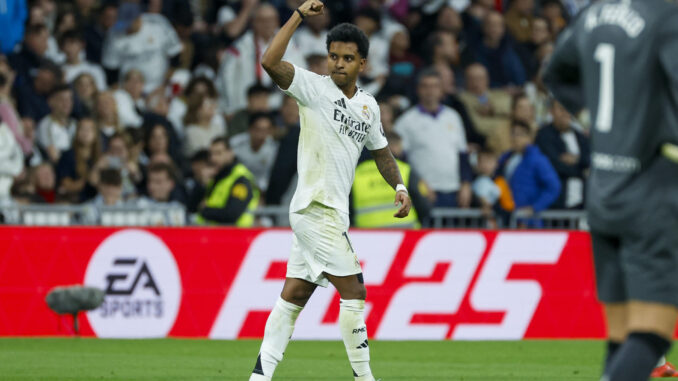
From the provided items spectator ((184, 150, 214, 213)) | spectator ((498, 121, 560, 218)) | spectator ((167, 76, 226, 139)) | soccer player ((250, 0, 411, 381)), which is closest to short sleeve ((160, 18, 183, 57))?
spectator ((167, 76, 226, 139))

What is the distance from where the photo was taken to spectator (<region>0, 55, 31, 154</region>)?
15.5 meters

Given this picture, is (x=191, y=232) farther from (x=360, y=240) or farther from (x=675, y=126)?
(x=675, y=126)

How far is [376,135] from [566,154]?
792 centimetres

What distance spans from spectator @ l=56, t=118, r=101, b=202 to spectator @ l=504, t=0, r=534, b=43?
717cm

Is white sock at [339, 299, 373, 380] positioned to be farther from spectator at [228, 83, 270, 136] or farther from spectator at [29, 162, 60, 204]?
spectator at [228, 83, 270, 136]

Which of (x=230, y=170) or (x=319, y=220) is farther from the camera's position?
(x=230, y=170)

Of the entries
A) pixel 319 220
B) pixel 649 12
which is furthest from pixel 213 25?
pixel 649 12

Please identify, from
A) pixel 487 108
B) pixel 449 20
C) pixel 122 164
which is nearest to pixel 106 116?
pixel 122 164

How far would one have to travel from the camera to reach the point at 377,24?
18.2 m

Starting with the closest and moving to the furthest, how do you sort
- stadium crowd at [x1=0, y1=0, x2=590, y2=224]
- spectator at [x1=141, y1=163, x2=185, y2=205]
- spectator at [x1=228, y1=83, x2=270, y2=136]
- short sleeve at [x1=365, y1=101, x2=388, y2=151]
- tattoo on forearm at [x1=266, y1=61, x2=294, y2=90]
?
tattoo on forearm at [x1=266, y1=61, x2=294, y2=90] < short sleeve at [x1=365, y1=101, x2=388, y2=151] < spectator at [x1=141, y1=163, x2=185, y2=205] < stadium crowd at [x1=0, y1=0, x2=590, y2=224] < spectator at [x1=228, y1=83, x2=270, y2=136]

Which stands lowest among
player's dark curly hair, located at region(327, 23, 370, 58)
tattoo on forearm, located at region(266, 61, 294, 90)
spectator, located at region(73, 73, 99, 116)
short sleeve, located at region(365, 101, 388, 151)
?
spectator, located at region(73, 73, 99, 116)

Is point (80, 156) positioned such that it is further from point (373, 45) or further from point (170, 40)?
point (373, 45)

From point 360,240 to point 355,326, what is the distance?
5.98 m

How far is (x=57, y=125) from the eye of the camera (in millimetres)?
16219
